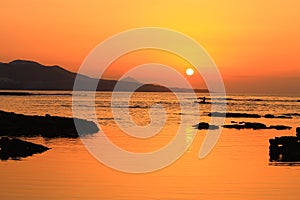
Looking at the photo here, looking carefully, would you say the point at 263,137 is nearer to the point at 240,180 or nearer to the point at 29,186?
the point at 240,180

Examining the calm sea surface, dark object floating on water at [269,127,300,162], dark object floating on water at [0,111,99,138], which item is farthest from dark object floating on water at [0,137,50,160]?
dark object floating on water at [269,127,300,162]

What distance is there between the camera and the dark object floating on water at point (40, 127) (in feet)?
173

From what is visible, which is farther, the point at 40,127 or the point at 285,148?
the point at 40,127

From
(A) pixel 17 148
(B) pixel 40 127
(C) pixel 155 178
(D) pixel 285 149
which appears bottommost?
(C) pixel 155 178

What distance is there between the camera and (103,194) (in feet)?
79.1

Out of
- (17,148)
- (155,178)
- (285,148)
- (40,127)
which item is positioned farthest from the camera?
(40,127)

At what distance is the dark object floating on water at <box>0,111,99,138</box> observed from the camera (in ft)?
173

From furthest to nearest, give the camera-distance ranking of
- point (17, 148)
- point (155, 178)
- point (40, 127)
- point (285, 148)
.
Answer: point (40, 127), point (285, 148), point (17, 148), point (155, 178)

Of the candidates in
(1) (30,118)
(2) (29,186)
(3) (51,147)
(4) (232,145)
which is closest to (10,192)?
(2) (29,186)

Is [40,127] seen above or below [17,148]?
above

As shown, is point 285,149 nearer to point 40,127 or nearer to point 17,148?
point 17,148

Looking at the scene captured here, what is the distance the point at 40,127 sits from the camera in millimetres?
54969

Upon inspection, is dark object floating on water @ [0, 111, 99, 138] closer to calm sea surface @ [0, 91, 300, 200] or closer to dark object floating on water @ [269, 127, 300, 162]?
calm sea surface @ [0, 91, 300, 200]

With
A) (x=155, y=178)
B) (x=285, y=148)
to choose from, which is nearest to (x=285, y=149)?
(x=285, y=148)
